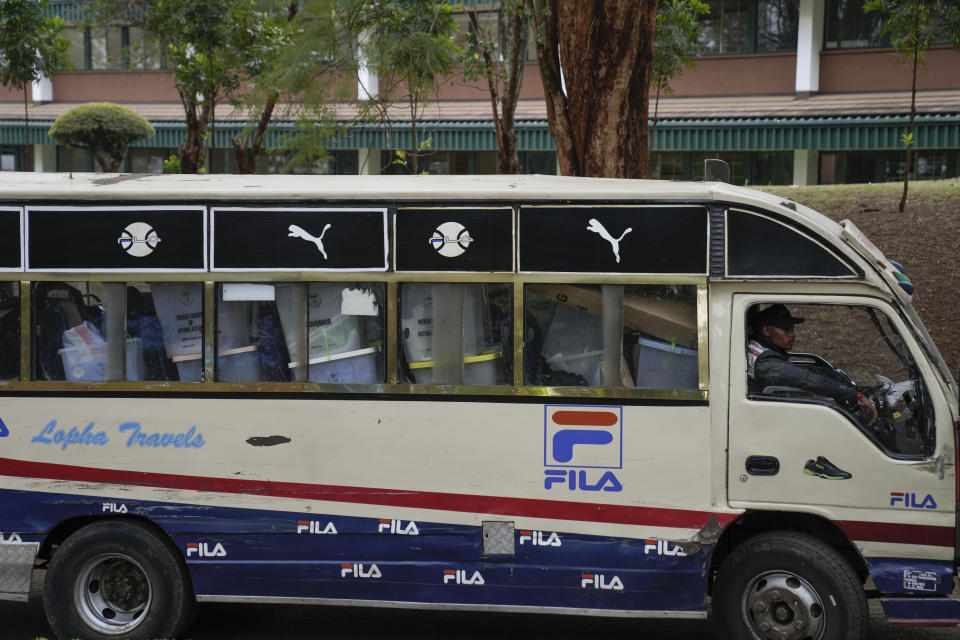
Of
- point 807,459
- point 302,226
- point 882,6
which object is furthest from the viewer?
point 882,6

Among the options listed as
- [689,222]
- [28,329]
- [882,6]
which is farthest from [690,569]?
[882,6]

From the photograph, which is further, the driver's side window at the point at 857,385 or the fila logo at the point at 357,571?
the fila logo at the point at 357,571

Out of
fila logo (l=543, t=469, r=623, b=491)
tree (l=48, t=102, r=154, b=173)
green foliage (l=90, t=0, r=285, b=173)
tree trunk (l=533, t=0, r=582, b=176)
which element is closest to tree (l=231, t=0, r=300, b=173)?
green foliage (l=90, t=0, r=285, b=173)

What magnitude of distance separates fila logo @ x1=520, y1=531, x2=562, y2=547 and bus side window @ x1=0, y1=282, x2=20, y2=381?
3072 mm

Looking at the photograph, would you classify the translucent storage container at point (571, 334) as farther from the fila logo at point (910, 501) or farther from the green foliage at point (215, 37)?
the green foliage at point (215, 37)

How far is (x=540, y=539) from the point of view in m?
5.98

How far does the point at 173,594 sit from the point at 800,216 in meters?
4.11

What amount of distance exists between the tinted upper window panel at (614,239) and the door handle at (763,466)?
1.05 meters

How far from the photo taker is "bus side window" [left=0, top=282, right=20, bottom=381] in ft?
20.6

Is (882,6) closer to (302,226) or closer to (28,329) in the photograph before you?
(302,226)

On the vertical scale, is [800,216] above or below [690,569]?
above

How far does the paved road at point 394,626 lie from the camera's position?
6.78m

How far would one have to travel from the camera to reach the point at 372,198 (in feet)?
20.0

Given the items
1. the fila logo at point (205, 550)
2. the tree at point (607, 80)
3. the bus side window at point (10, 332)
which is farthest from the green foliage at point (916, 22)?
the bus side window at point (10, 332)
